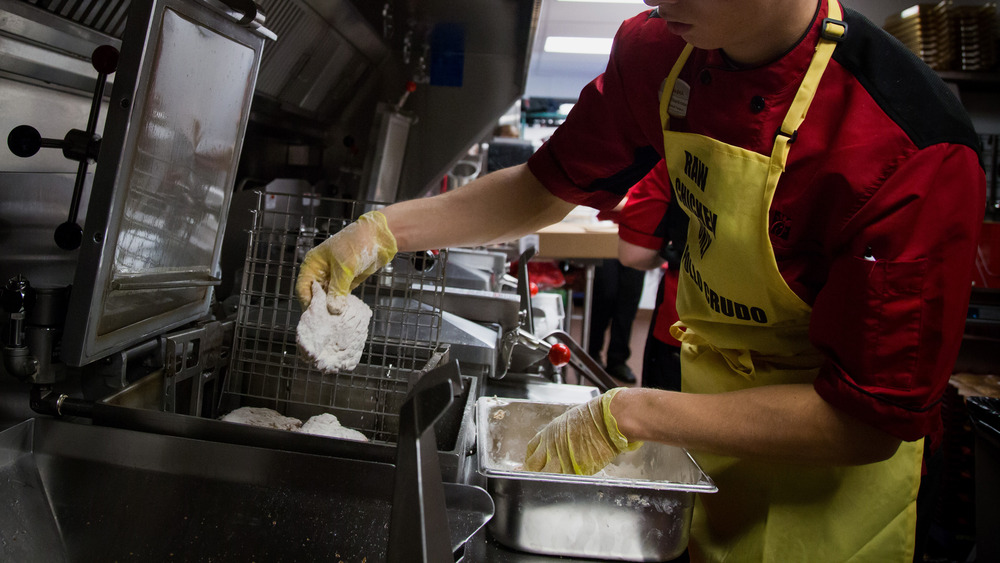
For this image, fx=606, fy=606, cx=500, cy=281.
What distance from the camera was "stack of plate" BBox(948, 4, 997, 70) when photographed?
4.06m

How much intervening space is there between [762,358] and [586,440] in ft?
1.17

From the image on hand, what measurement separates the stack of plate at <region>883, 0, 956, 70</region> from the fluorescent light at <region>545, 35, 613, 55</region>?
2457mm

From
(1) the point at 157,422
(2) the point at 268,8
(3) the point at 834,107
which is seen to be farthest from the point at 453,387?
(2) the point at 268,8

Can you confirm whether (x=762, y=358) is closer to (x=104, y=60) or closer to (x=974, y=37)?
(x=104, y=60)

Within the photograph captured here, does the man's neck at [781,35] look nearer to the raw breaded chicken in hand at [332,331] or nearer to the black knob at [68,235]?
the raw breaded chicken in hand at [332,331]

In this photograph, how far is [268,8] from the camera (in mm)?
1674

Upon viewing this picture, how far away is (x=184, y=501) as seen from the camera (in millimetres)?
827

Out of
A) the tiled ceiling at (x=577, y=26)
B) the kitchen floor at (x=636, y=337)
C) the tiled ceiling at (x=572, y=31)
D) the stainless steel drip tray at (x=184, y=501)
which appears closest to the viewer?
the stainless steel drip tray at (x=184, y=501)

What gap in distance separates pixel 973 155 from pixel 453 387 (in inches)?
31.0

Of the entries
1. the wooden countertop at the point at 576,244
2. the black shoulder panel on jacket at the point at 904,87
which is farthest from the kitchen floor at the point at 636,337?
the black shoulder panel on jacket at the point at 904,87

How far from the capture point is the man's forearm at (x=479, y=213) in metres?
1.19

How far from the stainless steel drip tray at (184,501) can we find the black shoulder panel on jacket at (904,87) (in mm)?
780

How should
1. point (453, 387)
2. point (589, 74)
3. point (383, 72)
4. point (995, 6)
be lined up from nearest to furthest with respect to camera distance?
point (453, 387) → point (383, 72) → point (995, 6) → point (589, 74)

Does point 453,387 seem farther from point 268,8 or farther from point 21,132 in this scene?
point 268,8
